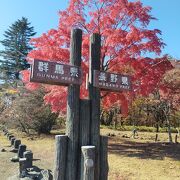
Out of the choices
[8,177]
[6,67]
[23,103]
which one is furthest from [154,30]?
[6,67]

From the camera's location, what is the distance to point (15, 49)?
49000 millimetres

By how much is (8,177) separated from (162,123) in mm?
26146

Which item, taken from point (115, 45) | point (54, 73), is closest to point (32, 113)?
point (115, 45)

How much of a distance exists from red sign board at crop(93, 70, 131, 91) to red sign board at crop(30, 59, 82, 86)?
1.28 feet

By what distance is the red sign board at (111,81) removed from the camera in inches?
248

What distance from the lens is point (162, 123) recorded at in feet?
107

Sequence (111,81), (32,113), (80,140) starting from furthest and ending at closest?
1. (32,113)
2. (111,81)
3. (80,140)

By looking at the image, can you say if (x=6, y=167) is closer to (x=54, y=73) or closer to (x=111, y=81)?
(x=54, y=73)

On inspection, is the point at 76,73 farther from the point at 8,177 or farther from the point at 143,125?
the point at 143,125

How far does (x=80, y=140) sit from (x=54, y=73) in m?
1.47

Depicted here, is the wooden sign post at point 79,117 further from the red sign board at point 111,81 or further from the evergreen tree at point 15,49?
the evergreen tree at point 15,49

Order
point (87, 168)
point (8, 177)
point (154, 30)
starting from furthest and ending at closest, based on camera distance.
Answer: point (154, 30)
point (8, 177)
point (87, 168)

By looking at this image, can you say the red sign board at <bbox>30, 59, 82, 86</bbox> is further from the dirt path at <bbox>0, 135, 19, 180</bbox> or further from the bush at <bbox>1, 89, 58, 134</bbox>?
the bush at <bbox>1, 89, 58, 134</bbox>

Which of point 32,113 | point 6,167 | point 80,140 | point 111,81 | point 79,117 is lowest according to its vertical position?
point 6,167
